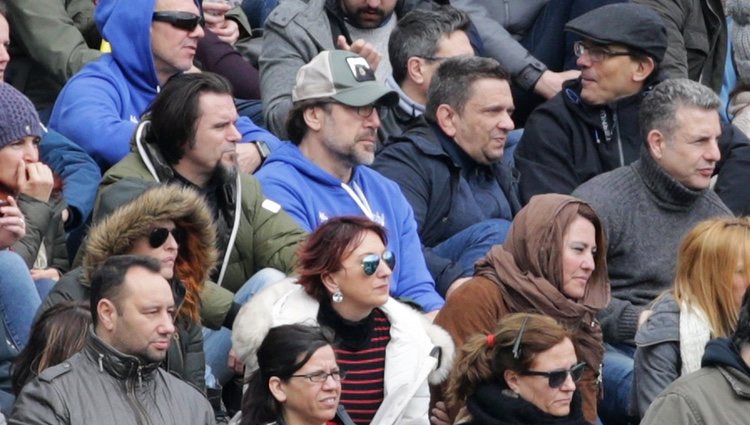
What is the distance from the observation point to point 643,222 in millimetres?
9469

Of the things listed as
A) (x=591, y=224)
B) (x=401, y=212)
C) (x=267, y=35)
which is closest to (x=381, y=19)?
(x=267, y=35)

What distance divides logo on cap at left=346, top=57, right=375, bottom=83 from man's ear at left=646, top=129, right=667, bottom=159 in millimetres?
1367

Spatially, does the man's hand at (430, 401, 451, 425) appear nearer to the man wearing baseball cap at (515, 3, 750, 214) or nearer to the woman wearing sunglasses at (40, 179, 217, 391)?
the woman wearing sunglasses at (40, 179, 217, 391)

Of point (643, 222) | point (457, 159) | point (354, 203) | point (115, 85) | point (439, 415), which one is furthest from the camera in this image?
point (457, 159)

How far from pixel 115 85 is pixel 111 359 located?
3030mm

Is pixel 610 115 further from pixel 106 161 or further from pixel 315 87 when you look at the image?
pixel 106 161

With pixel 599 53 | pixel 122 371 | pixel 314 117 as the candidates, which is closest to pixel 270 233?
pixel 314 117

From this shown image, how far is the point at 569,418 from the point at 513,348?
13.3 inches

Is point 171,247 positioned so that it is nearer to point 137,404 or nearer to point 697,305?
point 137,404

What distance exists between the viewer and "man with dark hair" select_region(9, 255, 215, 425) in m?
6.68

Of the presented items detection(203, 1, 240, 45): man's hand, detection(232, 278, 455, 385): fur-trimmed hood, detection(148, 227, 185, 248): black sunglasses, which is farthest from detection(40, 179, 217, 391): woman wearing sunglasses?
detection(203, 1, 240, 45): man's hand

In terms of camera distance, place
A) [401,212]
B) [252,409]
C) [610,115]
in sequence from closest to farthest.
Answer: [252,409] → [401,212] → [610,115]

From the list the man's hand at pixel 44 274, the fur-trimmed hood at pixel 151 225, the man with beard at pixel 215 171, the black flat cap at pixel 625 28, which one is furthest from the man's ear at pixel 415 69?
the man's hand at pixel 44 274

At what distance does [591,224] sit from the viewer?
853 cm
